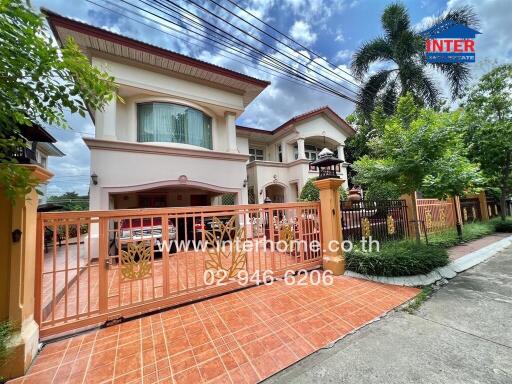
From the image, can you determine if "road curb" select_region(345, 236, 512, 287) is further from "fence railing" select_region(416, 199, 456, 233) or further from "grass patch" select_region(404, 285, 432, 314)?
"fence railing" select_region(416, 199, 456, 233)

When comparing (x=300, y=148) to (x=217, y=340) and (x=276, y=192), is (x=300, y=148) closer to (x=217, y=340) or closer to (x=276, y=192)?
(x=276, y=192)

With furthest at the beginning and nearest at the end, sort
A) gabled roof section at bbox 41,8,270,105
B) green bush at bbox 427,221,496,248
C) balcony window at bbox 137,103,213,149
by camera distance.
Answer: balcony window at bbox 137,103,213,149
green bush at bbox 427,221,496,248
gabled roof section at bbox 41,8,270,105

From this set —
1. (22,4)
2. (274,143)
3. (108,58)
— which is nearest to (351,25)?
(22,4)

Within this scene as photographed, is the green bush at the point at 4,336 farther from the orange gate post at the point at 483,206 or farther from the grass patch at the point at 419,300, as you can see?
the orange gate post at the point at 483,206

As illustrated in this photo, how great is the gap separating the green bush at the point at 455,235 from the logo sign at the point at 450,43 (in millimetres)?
7435

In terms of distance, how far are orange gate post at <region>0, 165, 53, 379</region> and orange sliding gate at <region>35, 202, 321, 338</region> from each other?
1.17ft

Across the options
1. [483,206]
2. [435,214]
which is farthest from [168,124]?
[483,206]

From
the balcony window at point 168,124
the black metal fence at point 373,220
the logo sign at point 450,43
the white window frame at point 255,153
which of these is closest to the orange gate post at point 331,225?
the black metal fence at point 373,220

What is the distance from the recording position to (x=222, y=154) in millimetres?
9617

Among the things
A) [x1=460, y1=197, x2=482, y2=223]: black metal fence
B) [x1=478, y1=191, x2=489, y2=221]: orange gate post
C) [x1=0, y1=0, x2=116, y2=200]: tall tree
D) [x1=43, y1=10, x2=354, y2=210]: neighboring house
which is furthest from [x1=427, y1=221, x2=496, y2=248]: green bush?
[x1=0, y1=0, x2=116, y2=200]: tall tree

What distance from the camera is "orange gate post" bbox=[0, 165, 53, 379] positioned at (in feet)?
7.09

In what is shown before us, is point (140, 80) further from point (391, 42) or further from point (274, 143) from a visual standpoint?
point (391, 42)

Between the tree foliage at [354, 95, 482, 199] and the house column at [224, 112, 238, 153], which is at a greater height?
the house column at [224, 112, 238, 153]

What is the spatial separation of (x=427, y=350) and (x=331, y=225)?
2.77 m
